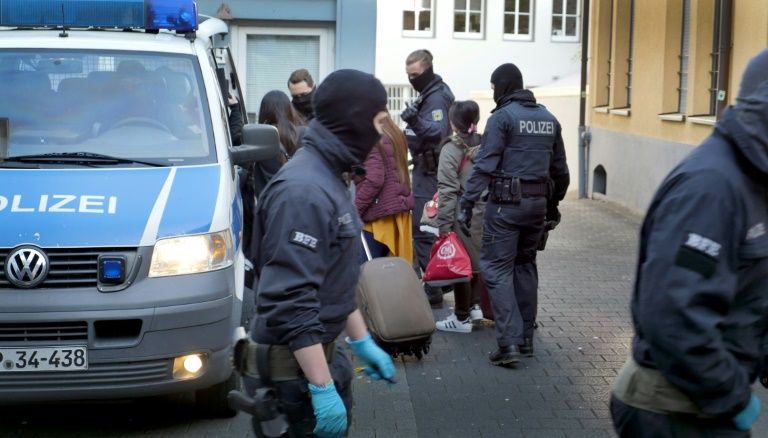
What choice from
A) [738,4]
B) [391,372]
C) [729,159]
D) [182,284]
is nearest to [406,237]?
[182,284]

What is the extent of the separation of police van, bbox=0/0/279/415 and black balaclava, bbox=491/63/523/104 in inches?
63.7

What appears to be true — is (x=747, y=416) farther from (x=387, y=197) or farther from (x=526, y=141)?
(x=387, y=197)

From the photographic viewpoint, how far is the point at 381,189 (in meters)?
8.31

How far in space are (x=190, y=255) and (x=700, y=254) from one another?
333 cm

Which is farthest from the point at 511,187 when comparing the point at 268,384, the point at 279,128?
the point at 268,384

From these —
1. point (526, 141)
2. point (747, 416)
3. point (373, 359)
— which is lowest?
point (373, 359)

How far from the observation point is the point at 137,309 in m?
5.53

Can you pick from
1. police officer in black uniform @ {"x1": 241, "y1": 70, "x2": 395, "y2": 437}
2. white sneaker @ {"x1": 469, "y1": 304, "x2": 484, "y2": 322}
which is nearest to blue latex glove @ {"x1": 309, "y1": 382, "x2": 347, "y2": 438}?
police officer in black uniform @ {"x1": 241, "y1": 70, "x2": 395, "y2": 437}

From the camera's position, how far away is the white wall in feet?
131

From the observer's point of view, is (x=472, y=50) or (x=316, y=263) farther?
(x=472, y=50)

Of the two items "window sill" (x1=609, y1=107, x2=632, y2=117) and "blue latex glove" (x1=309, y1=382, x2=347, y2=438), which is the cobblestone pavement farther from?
"window sill" (x1=609, y1=107, x2=632, y2=117)

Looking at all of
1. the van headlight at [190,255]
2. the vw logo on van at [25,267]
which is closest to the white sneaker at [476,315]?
the van headlight at [190,255]

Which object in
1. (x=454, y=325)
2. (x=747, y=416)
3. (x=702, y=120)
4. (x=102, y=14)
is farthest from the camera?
(x=702, y=120)

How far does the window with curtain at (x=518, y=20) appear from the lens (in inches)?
1644
